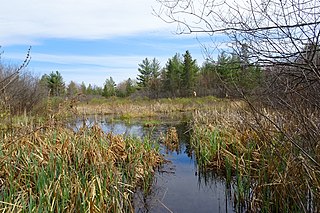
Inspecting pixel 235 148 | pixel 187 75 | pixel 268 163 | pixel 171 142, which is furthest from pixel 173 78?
pixel 268 163

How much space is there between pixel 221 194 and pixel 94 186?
2533mm

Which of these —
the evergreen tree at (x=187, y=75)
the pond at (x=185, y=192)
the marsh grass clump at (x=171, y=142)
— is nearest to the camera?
the pond at (x=185, y=192)

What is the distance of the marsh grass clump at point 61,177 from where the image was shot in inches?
134

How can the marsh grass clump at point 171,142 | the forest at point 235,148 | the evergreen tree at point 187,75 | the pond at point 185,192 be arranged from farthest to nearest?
the evergreen tree at point 187,75, the marsh grass clump at point 171,142, the pond at point 185,192, the forest at point 235,148

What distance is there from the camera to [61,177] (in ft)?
12.5

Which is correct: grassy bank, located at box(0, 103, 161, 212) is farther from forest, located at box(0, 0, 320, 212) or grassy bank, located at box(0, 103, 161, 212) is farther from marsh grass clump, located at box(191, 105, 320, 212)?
marsh grass clump, located at box(191, 105, 320, 212)

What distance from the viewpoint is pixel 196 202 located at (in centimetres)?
519

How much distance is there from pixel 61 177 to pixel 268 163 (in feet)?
8.36

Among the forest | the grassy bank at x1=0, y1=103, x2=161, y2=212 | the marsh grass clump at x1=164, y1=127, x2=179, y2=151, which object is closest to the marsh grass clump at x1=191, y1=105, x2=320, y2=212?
the forest

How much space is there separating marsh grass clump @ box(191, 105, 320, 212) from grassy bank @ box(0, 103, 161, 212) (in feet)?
5.04

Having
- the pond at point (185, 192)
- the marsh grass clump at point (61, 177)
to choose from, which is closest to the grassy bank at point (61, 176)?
the marsh grass clump at point (61, 177)

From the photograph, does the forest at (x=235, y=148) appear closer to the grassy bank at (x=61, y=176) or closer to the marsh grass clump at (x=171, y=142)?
A: the grassy bank at (x=61, y=176)

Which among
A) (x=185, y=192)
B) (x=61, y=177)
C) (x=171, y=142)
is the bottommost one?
(x=185, y=192)

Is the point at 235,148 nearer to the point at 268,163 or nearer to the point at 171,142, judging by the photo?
the point at 268,163
